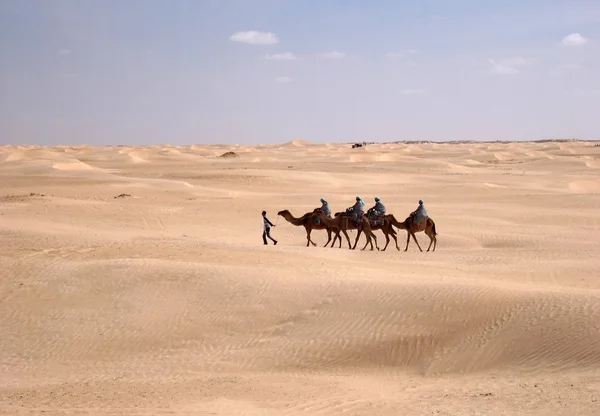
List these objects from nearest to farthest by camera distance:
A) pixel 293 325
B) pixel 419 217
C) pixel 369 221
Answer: pixel 293 325, pixel 419 217, pixel 369 221

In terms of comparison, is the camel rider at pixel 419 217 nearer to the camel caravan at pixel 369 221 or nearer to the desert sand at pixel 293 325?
the camel caravan at pixel 369 221

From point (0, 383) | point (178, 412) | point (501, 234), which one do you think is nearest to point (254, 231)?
point (501, 234)

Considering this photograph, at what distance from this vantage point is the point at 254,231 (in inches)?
Result: 969

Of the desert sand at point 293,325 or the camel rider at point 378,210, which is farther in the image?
the camel rider at point 378,210

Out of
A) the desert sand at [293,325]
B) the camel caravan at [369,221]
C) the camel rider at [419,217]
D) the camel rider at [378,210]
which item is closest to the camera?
the desert sand at [293,325]

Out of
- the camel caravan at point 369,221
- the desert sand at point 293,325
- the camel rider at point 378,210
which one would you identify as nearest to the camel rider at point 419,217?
the camel caravan at point 369,221

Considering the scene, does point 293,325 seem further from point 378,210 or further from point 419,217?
point 378,210

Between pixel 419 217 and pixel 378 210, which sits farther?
pixel 378 210

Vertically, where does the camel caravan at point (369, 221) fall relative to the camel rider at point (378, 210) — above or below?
below

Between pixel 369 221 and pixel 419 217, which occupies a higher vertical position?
pixel 419 217

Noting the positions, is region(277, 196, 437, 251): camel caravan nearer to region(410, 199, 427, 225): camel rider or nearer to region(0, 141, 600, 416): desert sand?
region(410, 199, 427, 225): camel rider

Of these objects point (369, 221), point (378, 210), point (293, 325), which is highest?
point (378, 210)

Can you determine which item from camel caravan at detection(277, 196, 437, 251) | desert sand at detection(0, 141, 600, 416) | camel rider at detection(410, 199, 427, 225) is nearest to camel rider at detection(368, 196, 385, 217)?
camel caravan at detection(277, 196, 437, 251)

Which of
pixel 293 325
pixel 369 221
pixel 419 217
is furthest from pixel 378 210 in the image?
pixel 293 325
